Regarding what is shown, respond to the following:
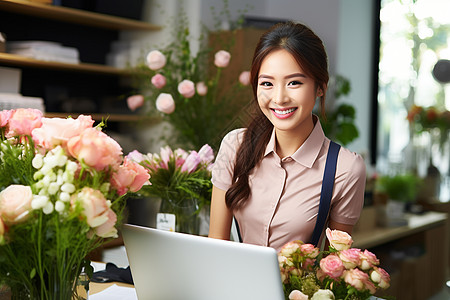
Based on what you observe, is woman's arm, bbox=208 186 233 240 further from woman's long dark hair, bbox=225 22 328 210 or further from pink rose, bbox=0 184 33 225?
pink rose, bbox=0 184 33 225

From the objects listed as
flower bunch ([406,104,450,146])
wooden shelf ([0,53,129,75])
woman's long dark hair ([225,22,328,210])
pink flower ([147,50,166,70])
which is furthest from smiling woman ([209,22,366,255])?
flower bunch ([406,104,450,146])

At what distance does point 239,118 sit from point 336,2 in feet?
10.7

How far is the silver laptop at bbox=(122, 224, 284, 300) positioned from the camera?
0.84 m

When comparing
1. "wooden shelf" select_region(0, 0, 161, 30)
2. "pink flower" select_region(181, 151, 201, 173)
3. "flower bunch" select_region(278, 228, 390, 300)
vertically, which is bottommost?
"flower bunch" select_region(278, 228, 390, 300)

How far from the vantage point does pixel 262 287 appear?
85 cm

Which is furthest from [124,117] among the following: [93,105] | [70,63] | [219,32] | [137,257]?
[137,257]

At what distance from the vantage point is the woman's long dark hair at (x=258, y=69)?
1.26 m

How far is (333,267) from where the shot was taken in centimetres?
86

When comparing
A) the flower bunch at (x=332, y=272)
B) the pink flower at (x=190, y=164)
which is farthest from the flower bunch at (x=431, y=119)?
the flower bunch at (x=332, y=272)

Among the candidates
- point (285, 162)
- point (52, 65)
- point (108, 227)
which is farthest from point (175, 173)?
point (52, 65)

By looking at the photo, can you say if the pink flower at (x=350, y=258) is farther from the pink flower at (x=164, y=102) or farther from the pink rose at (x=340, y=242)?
the pink flower at (x=164, y=102)

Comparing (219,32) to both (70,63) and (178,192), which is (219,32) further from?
(178,192)

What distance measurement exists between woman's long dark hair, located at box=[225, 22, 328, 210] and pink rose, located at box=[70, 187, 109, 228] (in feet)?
2.07

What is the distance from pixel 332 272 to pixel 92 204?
→ 1.26 ft
